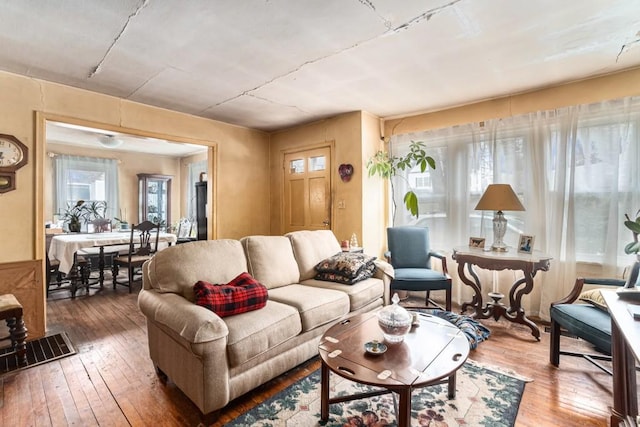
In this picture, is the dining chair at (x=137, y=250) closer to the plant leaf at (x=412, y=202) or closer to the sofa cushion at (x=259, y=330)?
the sofa cushion at (x=259, y=330)

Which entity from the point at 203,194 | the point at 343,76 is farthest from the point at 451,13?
the point at 203,194

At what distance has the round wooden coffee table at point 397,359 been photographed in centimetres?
136

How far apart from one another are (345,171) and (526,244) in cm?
212

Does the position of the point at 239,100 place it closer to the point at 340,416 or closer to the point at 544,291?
the point at 340,416

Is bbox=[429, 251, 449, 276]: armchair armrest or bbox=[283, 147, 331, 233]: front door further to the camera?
bbox=[283, 147, 331, 233]: front door

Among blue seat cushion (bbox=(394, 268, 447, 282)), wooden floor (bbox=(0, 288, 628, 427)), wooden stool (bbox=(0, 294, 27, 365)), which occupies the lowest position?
wooden floor (bbox=(0, 288, 628, 427))

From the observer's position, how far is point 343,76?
115 inches

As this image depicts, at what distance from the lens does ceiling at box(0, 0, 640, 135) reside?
6.27 ft

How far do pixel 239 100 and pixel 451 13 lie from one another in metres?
2.38

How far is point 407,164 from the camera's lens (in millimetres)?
3988

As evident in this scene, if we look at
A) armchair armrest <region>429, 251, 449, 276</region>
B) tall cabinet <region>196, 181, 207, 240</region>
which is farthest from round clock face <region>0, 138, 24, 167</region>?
armchair armrest <region>429, 251, 449, 276</region>

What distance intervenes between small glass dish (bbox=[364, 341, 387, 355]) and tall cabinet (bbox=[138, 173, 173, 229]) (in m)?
6.42

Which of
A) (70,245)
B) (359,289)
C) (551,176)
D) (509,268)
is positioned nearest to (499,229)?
(509,268)

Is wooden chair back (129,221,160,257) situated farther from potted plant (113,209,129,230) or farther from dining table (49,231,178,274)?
potted plant (113,209,129,230)
